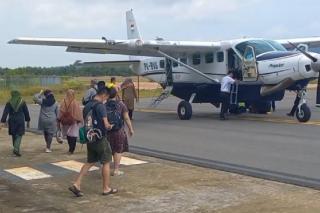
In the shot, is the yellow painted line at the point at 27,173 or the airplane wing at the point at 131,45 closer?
the yellow painted line at the point at 27,173

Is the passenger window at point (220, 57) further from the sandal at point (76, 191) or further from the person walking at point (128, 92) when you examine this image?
the sandal at point (76, 191)

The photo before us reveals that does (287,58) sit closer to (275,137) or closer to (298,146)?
(275,137)

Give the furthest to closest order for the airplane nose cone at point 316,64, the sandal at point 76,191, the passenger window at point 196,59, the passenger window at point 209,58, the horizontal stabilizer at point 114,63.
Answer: the horizontal stabilizer at point 114,63 < the passenger window at point 196,59 < the passenger window at point 209,58 < the airplane nose cone at point 316,64 < the sandal at point 76,191

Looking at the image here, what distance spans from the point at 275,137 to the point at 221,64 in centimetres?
724

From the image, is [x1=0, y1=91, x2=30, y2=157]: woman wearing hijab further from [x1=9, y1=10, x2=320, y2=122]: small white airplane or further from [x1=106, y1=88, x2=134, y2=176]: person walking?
[x1=9, y1=10, x2=320, y2=122]: small white airplane

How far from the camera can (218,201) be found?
24.9ft

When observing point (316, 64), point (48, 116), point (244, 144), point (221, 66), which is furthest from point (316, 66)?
point (48, 116)

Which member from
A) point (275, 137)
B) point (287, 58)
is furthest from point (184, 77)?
point (275, 137)

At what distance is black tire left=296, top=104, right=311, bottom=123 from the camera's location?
1838 centimetres

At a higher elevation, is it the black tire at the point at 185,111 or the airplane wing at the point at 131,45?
the airplane wing at the point at 131,45

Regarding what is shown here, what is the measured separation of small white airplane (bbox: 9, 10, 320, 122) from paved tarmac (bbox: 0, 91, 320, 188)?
3.24ft

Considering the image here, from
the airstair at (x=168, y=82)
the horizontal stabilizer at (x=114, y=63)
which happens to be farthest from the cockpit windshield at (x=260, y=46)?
the horizontal stabilizer at (x=114, y=63)

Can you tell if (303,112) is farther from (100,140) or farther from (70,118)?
(100,140)

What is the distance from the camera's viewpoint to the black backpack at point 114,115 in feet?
30.0
